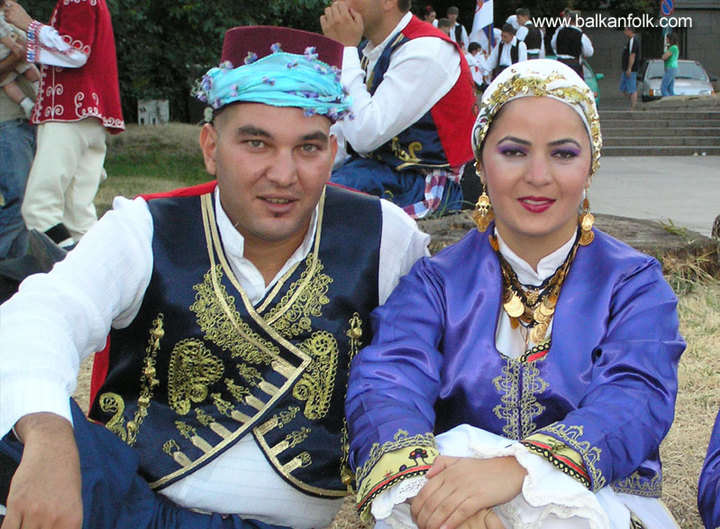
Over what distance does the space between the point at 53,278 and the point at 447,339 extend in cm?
100

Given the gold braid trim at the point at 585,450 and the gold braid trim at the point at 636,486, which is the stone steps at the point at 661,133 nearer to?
the gold braid trim at the point at 636,486

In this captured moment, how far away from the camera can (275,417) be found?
7.58 ft

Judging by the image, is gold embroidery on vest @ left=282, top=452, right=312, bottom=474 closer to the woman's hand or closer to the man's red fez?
the woman's hand

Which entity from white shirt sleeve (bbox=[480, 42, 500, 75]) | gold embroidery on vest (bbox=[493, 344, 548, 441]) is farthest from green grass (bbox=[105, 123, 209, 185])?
gold embroidery on vest (bbox=[493, 344, 548, 441])

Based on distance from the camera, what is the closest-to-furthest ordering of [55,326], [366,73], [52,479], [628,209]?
[52,479], [55,326], [366,73], [628,209]

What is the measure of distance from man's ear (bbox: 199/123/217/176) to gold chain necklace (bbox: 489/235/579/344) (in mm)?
861

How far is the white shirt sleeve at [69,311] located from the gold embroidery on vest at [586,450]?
1076 millimetres

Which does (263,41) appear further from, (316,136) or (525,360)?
(525,360)

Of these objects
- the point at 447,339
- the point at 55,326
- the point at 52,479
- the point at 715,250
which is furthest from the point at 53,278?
the point at 715,250

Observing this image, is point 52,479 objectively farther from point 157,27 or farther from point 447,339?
point 157,27

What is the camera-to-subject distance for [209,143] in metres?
2.42

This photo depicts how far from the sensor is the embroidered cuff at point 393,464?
1.95 m

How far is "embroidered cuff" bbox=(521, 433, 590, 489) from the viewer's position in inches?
74.7

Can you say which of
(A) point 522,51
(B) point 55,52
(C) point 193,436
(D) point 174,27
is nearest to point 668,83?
(A) point 522,51
